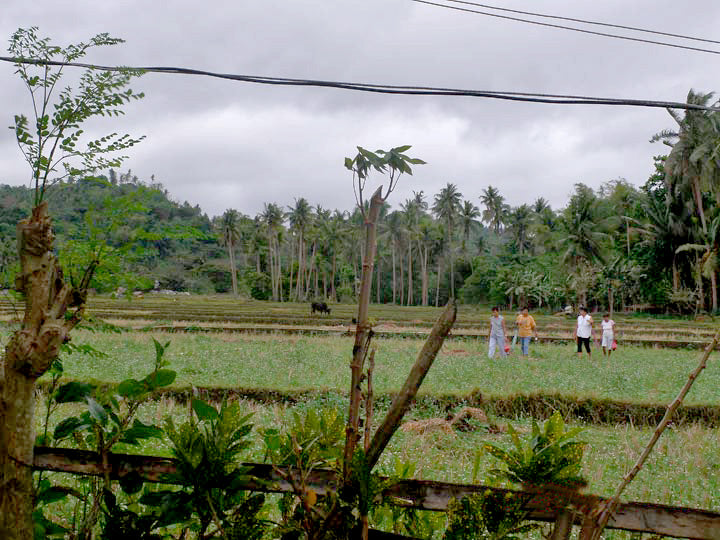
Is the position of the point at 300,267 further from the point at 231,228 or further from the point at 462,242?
the point at 462,242

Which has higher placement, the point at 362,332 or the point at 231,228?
the point at 231,228

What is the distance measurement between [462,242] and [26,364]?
239 ft

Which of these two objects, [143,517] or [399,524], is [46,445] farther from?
[399,524]

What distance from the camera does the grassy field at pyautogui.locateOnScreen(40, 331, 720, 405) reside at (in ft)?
35.3

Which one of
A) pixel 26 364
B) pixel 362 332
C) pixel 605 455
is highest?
pixel 362 332

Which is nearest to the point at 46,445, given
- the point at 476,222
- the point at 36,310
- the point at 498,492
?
the point at 36,310

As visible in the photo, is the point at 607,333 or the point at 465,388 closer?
the point at 465,388

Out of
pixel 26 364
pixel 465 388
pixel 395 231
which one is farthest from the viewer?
pixel 395 231

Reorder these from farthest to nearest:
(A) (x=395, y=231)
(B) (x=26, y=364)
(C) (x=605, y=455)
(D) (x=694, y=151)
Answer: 1. (A) (x=395, y=231)
2. (D) (x=694, y=151)
3. (C) (x=605, y=455)
4. (B) (x=26, y=364)

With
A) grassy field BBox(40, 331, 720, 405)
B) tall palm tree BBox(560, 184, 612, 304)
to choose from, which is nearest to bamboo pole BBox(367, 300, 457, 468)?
grassy field BBox(40, 331, 720, 405)

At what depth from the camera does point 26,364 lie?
166cm

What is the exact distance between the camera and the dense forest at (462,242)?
2059 millimetres

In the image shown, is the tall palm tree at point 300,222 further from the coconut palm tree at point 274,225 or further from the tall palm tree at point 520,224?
the tall palm tree at point 520,224

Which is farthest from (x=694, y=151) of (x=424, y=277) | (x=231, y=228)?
(x=231, y=228)
